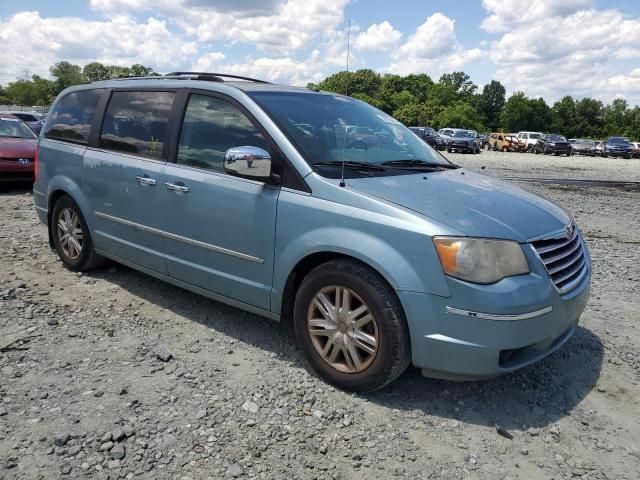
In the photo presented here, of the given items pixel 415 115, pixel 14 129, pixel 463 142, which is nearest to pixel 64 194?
pixel 14 129

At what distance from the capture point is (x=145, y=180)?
416 cm

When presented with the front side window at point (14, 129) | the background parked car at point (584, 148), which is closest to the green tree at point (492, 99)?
the background parked car at point (584, 148)

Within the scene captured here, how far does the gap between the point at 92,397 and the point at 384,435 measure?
170 centimetres

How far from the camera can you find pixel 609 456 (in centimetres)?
273

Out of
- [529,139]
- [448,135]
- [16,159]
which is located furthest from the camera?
[529,139]

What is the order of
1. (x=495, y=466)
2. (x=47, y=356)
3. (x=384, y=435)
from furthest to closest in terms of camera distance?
(x=47, y=356) < (x=384, y=435) < (x=495, y=466)

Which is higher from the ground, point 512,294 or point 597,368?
point 512,294

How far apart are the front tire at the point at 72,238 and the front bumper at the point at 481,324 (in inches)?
136

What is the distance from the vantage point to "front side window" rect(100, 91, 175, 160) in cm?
418

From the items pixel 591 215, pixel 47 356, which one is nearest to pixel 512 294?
pixel 47 356

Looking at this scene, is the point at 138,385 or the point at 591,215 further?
the point at 591,215

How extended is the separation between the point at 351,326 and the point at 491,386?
104 centimetres

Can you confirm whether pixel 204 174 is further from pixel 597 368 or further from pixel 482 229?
pixel 597 368

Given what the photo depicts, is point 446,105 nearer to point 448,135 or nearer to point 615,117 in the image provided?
point 615,117
